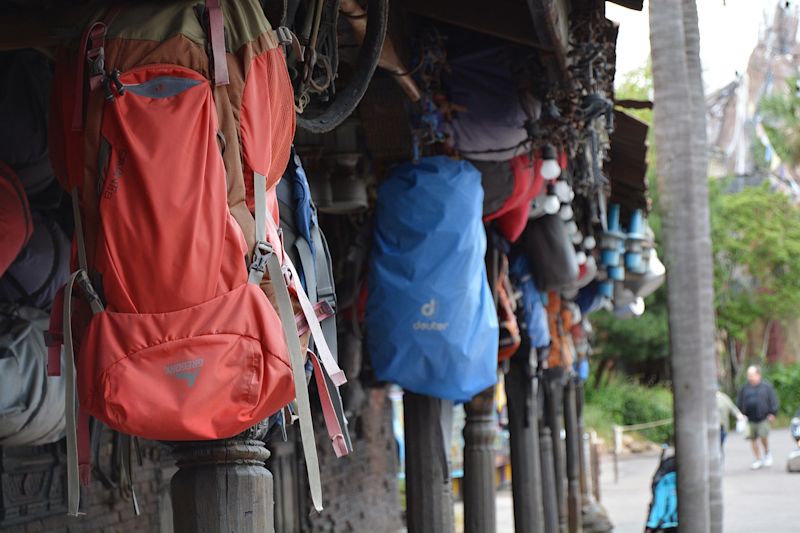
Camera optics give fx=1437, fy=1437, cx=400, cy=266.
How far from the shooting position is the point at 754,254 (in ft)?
133

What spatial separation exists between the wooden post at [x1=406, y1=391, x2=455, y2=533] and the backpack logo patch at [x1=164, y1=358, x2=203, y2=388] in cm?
379

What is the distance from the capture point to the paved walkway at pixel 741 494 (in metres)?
14.9

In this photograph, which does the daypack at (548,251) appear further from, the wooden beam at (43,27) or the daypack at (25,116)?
the wooden beam at (43,27)

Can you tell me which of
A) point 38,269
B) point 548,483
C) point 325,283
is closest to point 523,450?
point 548,483

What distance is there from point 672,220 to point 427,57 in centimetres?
266

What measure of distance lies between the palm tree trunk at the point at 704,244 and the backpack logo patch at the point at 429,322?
259cm

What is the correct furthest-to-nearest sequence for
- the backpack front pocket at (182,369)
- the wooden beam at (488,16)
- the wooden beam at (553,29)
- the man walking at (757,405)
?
1. the man walking at (757,405)
2. the wooden beam at (488,16)
3. the wooden beam at (553,29)
4. the backpack front pocket at (182,369)

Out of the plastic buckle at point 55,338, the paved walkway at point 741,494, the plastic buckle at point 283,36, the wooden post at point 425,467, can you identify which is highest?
the plastic buckle at point 283,36

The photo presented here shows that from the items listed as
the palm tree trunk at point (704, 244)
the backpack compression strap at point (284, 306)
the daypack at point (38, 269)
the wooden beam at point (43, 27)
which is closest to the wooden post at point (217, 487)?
the backpack compression strap at point (284, 306)

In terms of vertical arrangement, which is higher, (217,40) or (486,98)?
(486,98)

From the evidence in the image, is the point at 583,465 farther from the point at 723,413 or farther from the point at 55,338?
the point at 55,338

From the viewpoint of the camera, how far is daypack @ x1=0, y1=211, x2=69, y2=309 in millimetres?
4805

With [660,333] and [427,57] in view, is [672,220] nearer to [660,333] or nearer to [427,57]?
[427,57]

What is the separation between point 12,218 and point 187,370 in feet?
5.19
